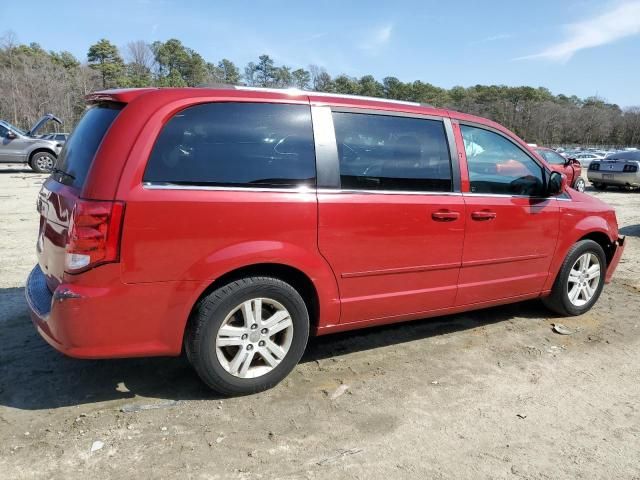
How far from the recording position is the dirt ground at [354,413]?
2.46 metres

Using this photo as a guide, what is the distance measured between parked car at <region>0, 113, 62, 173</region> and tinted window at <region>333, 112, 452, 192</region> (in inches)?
630

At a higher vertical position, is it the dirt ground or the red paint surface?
the red paint surface

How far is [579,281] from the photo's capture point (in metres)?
4.62

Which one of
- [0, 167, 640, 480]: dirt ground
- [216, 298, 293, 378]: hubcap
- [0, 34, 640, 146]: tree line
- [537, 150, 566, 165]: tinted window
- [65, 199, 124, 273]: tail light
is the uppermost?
[0, 34, 640, 146]: tree line

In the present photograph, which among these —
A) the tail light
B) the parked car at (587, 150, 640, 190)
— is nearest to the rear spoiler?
the tail light

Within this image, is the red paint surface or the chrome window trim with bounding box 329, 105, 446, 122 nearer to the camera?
the red paint surface

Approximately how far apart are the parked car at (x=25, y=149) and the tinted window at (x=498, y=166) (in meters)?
16.1

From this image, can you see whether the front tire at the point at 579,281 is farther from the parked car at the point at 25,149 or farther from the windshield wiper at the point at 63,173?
the parked car at the point at 25,149

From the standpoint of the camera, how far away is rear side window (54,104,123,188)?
272cm

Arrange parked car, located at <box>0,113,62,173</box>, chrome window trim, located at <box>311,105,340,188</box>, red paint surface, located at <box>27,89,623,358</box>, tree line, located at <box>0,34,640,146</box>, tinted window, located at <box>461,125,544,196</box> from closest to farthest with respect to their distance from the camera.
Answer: red paint surface, located at <box>27,89,623,358</box> → chrome window trim, located at <box>311,105,340,188</box> → tinted window, located at <box>461,125,544,196</box> → parked car, located at <box>0,113,62,173</box> → tree line, located at <box>0,34,640,146</box>

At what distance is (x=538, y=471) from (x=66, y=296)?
2534 mm

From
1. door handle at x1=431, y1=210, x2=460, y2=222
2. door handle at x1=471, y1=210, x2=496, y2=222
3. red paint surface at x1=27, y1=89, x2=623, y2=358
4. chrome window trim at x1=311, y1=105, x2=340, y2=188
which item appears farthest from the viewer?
door handle at x1=471, y1=210, x2=496, y2=222

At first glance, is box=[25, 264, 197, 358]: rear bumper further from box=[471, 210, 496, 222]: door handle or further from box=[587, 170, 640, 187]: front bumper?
box=[587, 170, 640, 187]: front bumper

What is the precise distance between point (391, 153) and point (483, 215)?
2.91ft
